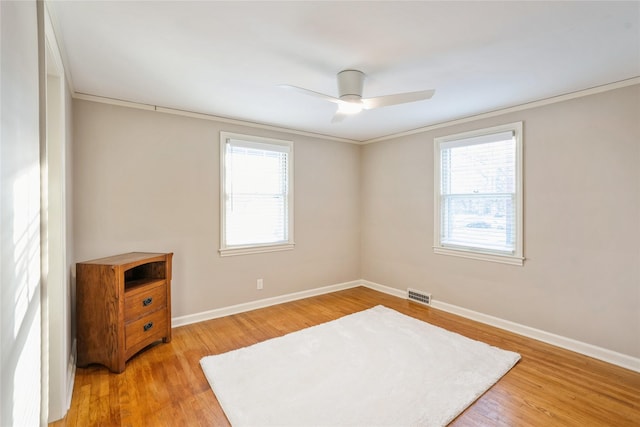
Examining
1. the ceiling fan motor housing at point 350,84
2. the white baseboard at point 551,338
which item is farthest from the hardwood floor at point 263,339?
the ceiling fan motor housing at point 350,84

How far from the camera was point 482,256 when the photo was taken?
364 centimetres

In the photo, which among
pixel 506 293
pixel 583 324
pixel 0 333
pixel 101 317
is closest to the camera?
pixel 0 333

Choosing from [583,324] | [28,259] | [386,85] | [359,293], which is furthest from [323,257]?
[28,259]

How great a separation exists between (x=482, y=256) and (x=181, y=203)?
3.51m

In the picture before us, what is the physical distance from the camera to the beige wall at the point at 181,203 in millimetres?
3033

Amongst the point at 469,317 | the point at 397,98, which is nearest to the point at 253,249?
the point at 397,98

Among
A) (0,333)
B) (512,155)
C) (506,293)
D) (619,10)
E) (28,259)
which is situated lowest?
(506,293)

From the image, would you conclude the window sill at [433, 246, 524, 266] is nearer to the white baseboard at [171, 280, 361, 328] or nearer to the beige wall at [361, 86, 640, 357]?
the beige wall at [361, 86, 640, 357]

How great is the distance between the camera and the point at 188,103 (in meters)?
3.24

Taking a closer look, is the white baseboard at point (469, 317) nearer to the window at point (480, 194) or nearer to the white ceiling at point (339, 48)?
the window at point (480, 194)

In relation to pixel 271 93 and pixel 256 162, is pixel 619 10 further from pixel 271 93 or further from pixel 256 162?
pixel 256 162

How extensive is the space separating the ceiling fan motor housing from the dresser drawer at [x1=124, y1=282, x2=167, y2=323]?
2394mm

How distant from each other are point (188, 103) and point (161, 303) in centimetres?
203

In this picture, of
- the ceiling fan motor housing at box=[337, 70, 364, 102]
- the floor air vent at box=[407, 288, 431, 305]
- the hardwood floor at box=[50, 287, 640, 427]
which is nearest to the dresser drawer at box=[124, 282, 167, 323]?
the hardwood floor at box=[50, 287, 640, 427]
